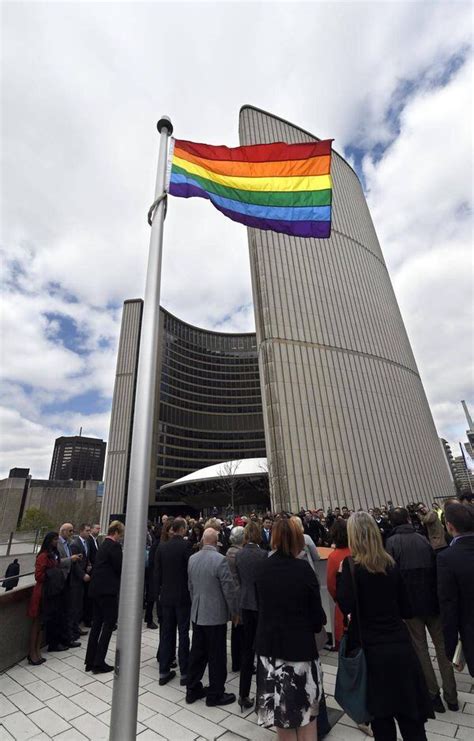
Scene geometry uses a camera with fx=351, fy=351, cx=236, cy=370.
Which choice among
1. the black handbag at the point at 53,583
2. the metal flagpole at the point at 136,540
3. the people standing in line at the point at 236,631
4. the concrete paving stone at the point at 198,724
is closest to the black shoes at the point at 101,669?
the black handbag at the point at 53,583

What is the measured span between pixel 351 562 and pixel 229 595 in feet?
7.04

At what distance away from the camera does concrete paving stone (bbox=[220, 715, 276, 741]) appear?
3195 mm

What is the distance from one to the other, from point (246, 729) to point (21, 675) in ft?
11.2

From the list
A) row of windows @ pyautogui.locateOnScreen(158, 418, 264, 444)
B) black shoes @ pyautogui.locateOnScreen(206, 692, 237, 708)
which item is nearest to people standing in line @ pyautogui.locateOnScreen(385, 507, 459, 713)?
black shoes @ pyautogui.locateOnScreen(206, 692, 237, 708)

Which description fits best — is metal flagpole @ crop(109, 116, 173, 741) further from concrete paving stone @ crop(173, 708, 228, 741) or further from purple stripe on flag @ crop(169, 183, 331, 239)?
purple stripe on flag @ crop(169, 183, 331, 239)

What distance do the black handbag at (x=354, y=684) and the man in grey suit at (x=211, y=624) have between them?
186cm

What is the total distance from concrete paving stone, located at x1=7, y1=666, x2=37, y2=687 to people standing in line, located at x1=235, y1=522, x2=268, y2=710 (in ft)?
9.73

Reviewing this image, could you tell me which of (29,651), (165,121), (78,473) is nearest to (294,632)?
(29,651)

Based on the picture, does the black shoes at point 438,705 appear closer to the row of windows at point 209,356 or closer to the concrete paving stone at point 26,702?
the concrete paving stone at point 26,702

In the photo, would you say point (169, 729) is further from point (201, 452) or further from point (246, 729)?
point (201, 452)

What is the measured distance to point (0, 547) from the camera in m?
28.5

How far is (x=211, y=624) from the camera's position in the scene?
390 centimetres

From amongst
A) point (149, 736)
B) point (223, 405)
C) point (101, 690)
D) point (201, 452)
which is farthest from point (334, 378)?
point (223, 405)

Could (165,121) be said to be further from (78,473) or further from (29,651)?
(78,473)
